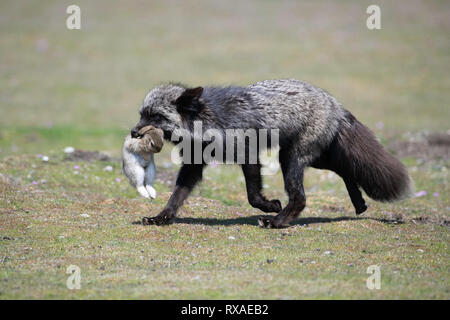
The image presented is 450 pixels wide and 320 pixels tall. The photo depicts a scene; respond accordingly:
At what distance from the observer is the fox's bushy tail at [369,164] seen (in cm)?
1027

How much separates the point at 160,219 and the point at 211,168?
7500 mm

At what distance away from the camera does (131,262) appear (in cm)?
803

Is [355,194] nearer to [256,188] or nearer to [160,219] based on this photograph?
[256,188]

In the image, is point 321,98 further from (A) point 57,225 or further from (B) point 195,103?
A: (A) point 57,225

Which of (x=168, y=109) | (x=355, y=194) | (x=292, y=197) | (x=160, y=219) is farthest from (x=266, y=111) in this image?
(x=160, y=219)

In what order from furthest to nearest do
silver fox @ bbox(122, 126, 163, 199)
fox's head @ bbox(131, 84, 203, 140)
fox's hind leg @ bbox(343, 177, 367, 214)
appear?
fox's hind leg @ bbox(343, 177, 367, 214) → fox's head @ bbox(131, 84, 203, 140) → silver fox @ bbox(122, 126, 163, 199)

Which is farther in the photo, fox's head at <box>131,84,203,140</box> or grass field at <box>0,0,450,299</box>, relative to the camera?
fox's head at <box>131,84,203,140</box>

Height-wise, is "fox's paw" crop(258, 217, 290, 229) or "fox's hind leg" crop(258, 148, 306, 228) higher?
"fox's hind leg" crop(258, 148, 306, 228)

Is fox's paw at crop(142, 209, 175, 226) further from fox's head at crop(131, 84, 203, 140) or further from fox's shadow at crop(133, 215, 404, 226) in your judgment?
fox's head at crop(131, 84, 203, 140)

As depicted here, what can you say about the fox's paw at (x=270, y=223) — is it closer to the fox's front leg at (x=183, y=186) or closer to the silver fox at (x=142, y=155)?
the fox's front leg at (x=183, y=186)

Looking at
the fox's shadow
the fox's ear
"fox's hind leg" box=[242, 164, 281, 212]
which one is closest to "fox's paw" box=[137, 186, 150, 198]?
the fox's shadow

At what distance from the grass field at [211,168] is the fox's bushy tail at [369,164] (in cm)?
56

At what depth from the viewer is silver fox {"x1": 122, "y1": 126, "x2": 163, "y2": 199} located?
9.47 metres

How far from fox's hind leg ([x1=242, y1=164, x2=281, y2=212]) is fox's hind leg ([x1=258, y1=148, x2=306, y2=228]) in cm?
46
